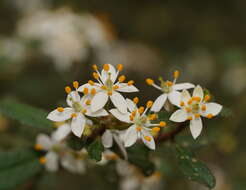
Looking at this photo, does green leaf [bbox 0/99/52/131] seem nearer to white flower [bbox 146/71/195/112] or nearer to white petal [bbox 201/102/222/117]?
white flower [bbox 146/71/195/112]

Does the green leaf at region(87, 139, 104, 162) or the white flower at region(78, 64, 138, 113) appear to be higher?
the white flower at region(78, 64, 138, 113)

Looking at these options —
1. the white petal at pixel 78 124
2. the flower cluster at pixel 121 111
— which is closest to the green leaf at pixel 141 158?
the flower cluster at pixel 121 111

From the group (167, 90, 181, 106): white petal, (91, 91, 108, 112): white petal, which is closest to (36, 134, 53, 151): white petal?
(91, 91, 108, 112): white petal

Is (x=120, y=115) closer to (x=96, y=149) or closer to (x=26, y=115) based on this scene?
(x=96, y=149)

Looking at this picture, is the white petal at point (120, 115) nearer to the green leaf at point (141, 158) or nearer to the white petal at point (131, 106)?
the white petal at point (131, 106)

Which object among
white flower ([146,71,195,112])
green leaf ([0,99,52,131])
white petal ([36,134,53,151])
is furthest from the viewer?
white petal ([36,134,53,151])

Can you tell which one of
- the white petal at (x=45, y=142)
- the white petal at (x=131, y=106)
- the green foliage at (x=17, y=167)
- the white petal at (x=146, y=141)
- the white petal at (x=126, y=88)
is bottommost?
the green foliage at (x=17, y=167)
